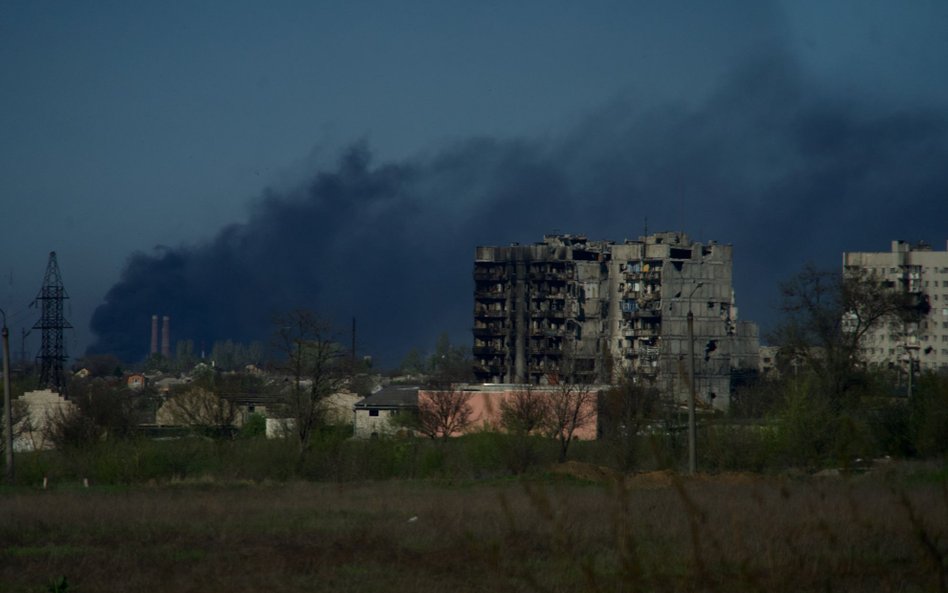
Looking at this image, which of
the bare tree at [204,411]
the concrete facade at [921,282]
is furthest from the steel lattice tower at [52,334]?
the concrete facade at [921,282]

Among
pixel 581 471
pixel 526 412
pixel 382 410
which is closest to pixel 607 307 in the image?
pixel 382 410

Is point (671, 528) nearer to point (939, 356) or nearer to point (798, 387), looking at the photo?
point (798, 387)

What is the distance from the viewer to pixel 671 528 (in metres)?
15.2

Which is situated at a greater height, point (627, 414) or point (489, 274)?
point (489, 274)

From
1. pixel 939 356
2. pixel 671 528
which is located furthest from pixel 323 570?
pixel 939 356

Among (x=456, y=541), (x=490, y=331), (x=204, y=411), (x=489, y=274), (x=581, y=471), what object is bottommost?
(x=456, y=541)

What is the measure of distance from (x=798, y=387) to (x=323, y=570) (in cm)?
2440

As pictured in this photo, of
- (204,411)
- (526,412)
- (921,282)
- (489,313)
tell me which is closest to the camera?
(526,412)

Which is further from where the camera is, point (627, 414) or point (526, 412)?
point (526, 412)

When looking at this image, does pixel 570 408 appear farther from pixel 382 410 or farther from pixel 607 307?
pixel 607 307

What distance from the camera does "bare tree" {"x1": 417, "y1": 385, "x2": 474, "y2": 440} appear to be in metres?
55.3

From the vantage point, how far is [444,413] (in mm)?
55656

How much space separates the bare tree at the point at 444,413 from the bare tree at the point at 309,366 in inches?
443

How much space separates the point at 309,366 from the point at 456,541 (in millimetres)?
29839
